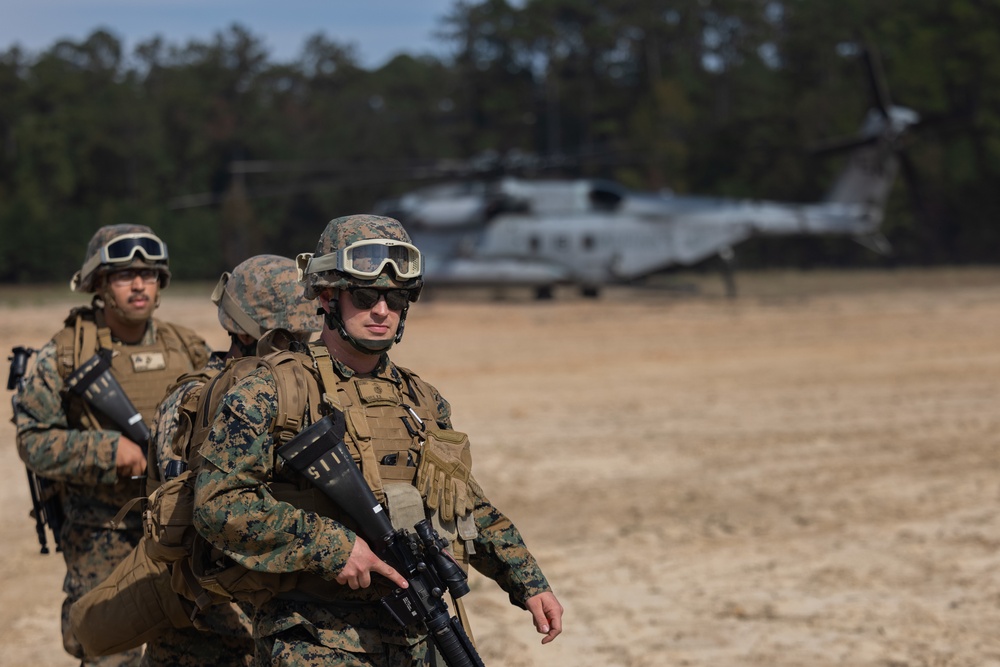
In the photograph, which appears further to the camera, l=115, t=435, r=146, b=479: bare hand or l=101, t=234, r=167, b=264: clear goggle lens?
l=101, t=234, r=167, b=264: clear goggle lens

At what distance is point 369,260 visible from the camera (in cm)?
299

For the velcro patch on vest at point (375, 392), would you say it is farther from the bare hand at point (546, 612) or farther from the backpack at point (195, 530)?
the bare hand at point (546, 612)

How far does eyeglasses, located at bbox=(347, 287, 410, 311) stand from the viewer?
3002 millimetres

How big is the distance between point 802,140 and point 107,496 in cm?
4257

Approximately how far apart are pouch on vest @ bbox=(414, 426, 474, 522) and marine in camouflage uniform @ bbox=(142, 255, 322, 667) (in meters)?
0.95

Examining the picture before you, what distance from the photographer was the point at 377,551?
9.50 ft

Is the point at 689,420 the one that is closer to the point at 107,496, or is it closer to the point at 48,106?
the point at 107,496

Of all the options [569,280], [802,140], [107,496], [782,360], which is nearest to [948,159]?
[802,140]

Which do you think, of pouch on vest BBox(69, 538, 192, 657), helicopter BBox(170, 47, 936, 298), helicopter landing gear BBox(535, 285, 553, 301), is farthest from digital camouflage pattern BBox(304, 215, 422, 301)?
helicopter landing gear BBox(535, 285, 553, 301)

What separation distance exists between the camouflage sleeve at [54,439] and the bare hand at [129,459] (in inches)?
0.7

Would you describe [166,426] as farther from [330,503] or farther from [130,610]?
[330,503]

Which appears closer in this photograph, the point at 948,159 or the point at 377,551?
the point at 377,551

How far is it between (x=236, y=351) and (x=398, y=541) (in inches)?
53.2

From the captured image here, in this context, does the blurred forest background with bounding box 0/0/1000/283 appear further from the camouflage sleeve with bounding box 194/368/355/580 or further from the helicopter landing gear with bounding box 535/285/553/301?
the camouflage sleeve with bounding box 194/368/355/580
